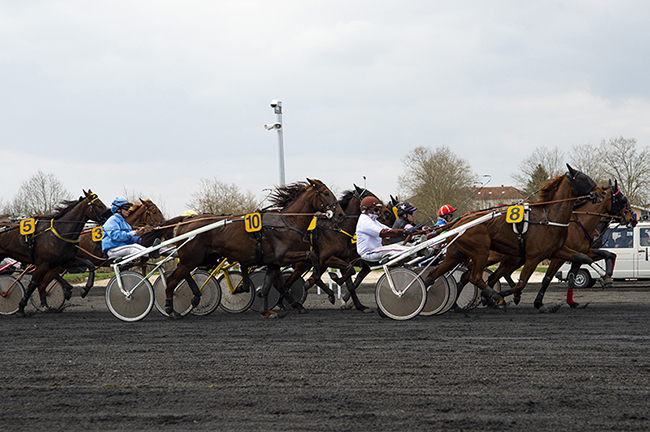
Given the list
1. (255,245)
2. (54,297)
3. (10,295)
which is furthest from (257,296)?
(10,295)

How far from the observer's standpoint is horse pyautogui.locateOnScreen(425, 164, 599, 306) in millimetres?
8672

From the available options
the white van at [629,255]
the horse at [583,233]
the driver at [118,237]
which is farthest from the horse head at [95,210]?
the white van at [629,255]

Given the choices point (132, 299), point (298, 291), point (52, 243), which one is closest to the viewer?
point (132, 299)

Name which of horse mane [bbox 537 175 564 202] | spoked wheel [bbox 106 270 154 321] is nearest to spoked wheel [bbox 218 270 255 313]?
spoked wheel [bbox 106 270 154 321]

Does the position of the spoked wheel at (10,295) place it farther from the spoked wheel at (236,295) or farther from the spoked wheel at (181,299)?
the spoked wheel at (236,295)

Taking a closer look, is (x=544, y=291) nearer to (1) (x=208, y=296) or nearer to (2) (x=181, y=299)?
(1) (x=208, y=296)

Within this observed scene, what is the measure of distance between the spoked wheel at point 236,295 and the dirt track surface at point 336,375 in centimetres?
190

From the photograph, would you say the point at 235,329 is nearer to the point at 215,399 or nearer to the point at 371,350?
the point at 371,350

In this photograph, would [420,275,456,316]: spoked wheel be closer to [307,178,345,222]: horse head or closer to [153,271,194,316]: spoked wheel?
[307,178,345,222]: horse head

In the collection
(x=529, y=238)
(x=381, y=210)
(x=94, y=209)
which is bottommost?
(x=529, y=238)

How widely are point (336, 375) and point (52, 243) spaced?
275 inches

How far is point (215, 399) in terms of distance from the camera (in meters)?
4.22

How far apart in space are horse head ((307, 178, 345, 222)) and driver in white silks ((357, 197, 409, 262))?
464mm

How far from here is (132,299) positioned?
29.7 feet
